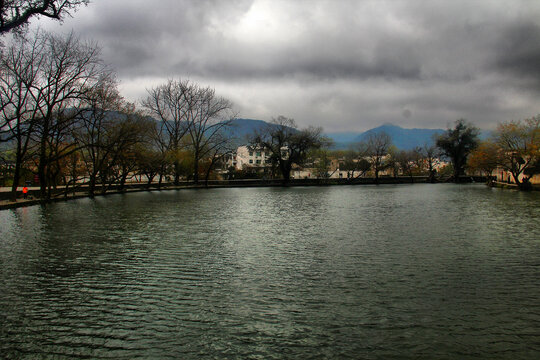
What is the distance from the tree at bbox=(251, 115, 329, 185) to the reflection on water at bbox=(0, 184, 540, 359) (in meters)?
61.8

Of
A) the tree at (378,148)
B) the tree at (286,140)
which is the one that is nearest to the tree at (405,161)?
the tree at (378,148)

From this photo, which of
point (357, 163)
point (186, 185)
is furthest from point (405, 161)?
point (186, 185)

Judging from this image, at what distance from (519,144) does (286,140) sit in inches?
1467

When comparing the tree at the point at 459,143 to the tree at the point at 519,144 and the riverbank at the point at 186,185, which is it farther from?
the tree at the point at 519,144

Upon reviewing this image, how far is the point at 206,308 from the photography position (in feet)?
24.2

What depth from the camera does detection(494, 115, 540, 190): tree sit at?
57.6 metres

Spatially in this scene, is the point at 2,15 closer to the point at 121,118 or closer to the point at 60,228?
the point at 60,228

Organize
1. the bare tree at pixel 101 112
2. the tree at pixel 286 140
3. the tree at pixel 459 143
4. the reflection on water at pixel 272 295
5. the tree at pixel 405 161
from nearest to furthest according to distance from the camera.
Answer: the reflection on water at pixel 272 295, the bare tree at pixel 101 112, the tree at pixel 286 140, the tree at pixel 459 143, the tree at pixel 405 161

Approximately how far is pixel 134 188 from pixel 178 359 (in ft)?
191

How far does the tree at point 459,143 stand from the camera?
9662 cm

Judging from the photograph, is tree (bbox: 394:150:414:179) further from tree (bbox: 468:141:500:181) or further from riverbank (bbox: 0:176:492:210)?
tree (bbox: 468:141:500:181)

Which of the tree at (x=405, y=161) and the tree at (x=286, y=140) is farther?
the tree at (x=405, y=161)

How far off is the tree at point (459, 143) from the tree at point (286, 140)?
120 ft

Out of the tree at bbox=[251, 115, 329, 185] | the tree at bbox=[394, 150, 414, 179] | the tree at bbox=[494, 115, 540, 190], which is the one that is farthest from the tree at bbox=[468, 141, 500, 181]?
the tree at bbox=[394, 150, 414, 179]
